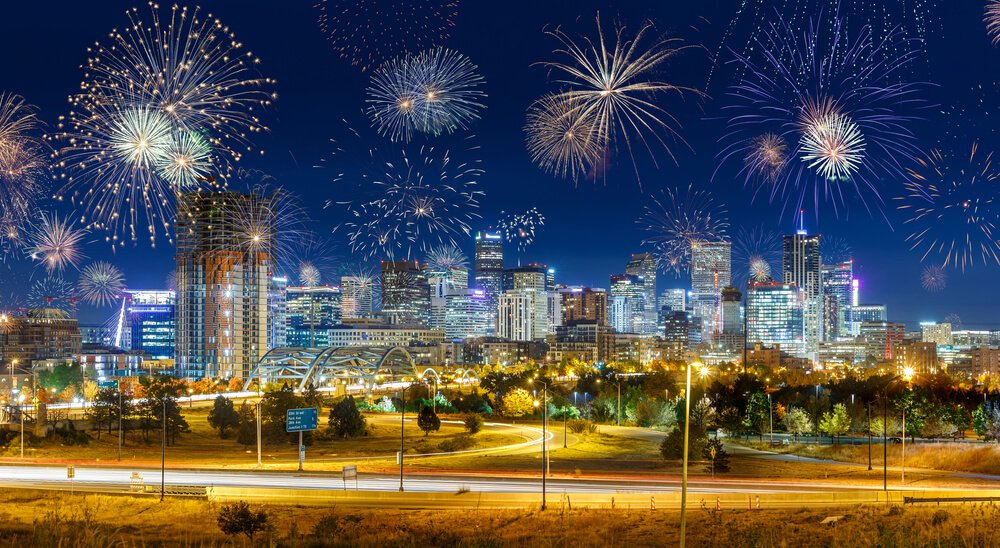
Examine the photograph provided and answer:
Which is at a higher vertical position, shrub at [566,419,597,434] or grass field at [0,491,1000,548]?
grass field at [0,491,1000,548]

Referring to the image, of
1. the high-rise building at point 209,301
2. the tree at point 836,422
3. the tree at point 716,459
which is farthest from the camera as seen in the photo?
the high-rise building at point 209,301

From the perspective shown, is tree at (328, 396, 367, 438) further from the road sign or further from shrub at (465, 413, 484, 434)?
the road sign

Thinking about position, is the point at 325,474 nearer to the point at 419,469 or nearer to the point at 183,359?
the point at 419,469

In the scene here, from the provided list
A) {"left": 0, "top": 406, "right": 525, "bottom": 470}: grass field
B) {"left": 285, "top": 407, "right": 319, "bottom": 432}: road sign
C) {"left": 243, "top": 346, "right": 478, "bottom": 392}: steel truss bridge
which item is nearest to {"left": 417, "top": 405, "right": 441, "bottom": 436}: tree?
{"left": 0, "top": 406, "right": 525, "bottom": 470}: grass field

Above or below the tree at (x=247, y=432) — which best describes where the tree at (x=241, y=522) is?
above

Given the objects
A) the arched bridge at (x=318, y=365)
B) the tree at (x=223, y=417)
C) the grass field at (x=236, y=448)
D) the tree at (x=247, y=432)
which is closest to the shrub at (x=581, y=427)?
the grass field at (x=236, y=448)

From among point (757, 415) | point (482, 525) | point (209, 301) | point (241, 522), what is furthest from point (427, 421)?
point (209, 301)

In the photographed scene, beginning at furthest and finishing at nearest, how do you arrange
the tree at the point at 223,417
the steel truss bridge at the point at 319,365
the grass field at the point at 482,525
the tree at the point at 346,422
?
1. the steel truss bridge at the point at 319,365
2. the tree at the point at 223,417
3. the tree at the point at 346,422
4. the grass field at the point at 482,525

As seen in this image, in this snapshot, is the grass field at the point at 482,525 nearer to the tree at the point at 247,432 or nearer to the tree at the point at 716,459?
the tree at the point at 716,459
